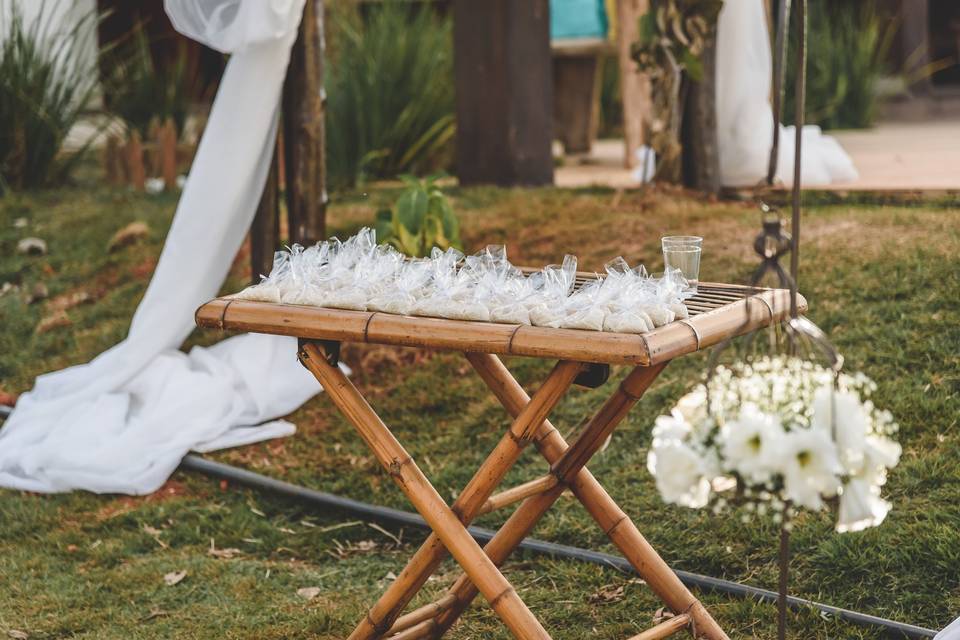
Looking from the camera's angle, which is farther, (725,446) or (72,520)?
(72,520)

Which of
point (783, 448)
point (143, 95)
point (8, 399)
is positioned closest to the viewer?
point (783, 448)

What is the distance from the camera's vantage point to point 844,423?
165 centimetres

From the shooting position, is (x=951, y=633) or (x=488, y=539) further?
(x=488, y=539)

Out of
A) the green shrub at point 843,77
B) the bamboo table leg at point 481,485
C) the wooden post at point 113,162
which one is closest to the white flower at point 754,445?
the bamboo table leg at point 481,485

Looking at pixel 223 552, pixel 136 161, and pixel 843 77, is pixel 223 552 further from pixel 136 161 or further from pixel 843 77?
pixel 843 77

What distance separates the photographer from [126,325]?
199 inches

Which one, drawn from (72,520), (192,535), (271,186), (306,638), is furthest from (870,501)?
(271,186)

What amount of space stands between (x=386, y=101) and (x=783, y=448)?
16.3 ft

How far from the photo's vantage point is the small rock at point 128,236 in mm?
5684

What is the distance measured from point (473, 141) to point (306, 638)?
3.56 metres

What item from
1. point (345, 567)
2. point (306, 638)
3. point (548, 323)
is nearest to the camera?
point (548, 323)

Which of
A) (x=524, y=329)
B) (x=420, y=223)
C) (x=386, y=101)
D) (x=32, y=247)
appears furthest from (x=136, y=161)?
(x=524, y=329)

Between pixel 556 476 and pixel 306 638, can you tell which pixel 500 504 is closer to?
pixel 556 476

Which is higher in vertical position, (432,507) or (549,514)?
(432,507)
